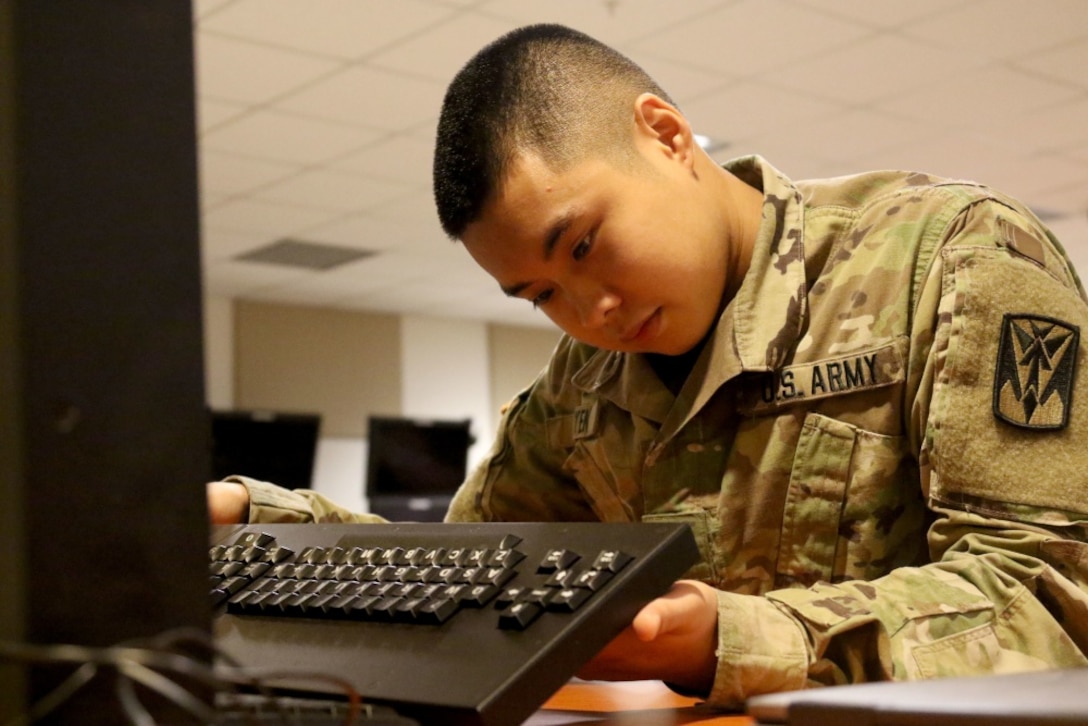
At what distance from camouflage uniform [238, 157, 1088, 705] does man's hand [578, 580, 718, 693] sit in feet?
0.04

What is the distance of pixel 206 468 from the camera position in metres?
0.43

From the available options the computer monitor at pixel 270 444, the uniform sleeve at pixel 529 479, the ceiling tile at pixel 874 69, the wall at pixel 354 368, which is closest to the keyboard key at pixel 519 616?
the uniform sleeve at pixel 529 479

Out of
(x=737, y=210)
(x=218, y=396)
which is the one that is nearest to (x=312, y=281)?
(x=218, y=396)

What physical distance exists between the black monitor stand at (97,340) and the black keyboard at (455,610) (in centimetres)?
14

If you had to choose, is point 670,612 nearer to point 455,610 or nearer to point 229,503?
point 455,610

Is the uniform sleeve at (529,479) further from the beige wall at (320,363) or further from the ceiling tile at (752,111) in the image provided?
the beige wall at (320,363)

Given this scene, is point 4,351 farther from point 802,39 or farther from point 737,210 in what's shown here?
point 802,39

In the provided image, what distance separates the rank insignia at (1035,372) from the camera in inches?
34.2

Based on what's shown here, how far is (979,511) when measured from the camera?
33.9 inches

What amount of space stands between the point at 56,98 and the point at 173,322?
0.08m

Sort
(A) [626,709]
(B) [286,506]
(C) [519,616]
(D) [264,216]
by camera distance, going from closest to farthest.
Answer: (C) [519,616] < (A) [626,709] < (B) [286,506] < (D) [264,216]

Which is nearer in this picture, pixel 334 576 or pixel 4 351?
pixel 4 351

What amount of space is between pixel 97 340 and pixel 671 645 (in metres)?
0.41

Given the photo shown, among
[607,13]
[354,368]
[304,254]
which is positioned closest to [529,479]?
[607,13]
